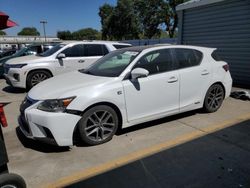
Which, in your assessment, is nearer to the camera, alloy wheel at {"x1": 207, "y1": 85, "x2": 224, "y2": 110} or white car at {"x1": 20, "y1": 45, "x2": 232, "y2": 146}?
white car at {"x1": 20, "y1": 45, "x2": 232, "y2": 146}

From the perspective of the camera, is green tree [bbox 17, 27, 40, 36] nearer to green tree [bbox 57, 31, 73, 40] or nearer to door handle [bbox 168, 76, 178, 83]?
green tree [bbox 57, 31, 73, 40]

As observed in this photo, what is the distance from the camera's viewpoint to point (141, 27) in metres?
43.7

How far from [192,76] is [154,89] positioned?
3.28 ft

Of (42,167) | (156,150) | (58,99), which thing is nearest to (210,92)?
(156,150)

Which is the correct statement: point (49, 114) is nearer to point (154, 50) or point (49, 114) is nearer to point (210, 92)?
point (154, 50)

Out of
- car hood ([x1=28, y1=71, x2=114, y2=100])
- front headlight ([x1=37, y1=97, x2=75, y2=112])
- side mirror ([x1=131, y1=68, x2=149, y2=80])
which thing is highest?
side mirror ([x1=131, y1=68, x2=149, y2=80])

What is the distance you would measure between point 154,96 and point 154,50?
0.92 meters

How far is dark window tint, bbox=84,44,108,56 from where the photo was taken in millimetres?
8906

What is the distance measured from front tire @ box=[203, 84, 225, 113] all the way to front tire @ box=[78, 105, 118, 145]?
2.29 meters

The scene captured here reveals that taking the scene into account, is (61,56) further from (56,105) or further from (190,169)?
(190,169)

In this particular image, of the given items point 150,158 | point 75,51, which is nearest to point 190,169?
point 150,158

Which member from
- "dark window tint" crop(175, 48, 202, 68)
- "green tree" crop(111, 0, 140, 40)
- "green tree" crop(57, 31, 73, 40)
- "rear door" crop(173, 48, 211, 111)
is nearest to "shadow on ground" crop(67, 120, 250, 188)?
"rear door" crop(173, 48, 211, 111)

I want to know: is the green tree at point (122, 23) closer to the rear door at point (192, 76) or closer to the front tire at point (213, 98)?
the front tire at point (213, 98)

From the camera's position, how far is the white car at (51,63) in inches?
313
